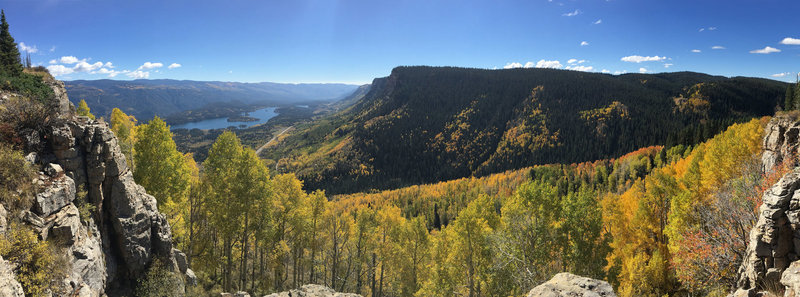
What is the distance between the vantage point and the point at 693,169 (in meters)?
37.1

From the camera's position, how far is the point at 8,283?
11.4 meters

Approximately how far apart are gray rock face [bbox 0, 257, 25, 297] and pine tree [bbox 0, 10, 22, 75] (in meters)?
33.6

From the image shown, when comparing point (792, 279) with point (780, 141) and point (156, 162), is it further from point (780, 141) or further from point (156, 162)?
point (156, 162)

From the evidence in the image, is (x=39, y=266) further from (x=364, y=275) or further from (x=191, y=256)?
(x=364, y=275)

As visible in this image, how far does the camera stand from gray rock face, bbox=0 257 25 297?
437 inches

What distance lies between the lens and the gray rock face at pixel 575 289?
12883 millimetres

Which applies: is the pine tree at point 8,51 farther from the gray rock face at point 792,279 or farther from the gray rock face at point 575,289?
the gray rock face at point 792,279

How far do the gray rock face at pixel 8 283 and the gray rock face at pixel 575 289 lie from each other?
1985 cm

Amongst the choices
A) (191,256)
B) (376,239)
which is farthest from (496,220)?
(191,256)

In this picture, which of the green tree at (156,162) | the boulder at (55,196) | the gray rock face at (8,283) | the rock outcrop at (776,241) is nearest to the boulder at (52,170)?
the boulder at (55,196)

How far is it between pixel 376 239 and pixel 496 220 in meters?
15.3

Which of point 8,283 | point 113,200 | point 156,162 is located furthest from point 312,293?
point 156,162

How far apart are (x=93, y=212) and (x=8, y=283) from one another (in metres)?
9.06

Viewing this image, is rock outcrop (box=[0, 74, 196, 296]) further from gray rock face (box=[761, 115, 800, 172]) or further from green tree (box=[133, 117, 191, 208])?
gray rock face (box=[761, 115, 800, 172])
